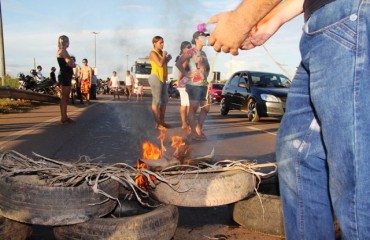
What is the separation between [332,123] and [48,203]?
1851 millimetres

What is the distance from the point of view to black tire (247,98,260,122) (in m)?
13.4

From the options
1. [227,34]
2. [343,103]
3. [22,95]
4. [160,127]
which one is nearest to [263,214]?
[227,34]

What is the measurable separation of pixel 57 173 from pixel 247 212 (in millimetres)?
1606

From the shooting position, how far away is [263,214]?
314 cm

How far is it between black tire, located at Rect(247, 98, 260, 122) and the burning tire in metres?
10.7

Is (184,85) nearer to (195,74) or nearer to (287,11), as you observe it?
(195,74)

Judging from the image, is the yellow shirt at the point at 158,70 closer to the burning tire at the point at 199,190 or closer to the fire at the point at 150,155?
the fire at the point at 150,155

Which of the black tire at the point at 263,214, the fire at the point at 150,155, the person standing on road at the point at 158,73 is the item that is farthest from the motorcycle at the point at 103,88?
the black tire at the point at 263,214

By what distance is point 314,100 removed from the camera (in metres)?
1.49

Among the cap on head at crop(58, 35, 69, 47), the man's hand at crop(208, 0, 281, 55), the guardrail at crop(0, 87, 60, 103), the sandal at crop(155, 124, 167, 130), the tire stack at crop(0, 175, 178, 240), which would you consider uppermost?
the cap on head at crop(58, 35, 69, 47)

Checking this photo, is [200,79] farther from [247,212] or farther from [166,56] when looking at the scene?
[247,212]

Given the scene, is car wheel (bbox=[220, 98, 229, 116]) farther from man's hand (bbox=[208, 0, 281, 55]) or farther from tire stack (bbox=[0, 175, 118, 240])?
man's hand (bbox=[208, 0, 281, 55])

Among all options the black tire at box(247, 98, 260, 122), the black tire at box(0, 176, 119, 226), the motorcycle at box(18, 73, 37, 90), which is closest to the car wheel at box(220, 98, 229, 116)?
the black tire at box(247, 98, 260, 122)

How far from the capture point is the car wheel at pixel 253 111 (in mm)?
13352
